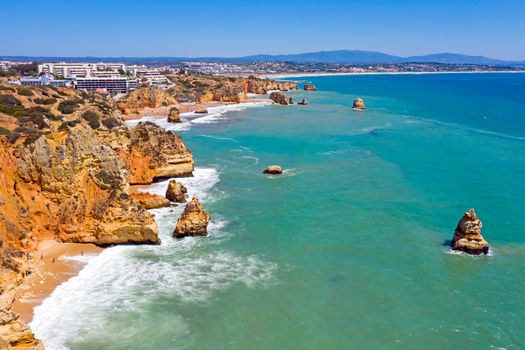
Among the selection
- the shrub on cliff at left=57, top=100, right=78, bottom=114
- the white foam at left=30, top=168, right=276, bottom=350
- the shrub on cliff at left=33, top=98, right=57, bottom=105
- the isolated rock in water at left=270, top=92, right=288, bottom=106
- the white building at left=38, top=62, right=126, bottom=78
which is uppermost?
the white building at left=38, top=62, right=126, bottom=78

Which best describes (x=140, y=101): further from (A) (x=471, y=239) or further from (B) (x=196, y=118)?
(A) (x=471, y=239)

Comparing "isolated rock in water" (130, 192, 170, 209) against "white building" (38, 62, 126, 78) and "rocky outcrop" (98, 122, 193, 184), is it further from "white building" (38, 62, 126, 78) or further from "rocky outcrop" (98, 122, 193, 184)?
"white building" (38, 62, 126, 78)

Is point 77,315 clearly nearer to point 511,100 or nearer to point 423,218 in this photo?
point 423,218

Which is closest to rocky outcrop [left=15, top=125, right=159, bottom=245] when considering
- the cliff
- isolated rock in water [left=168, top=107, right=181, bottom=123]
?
the cliff

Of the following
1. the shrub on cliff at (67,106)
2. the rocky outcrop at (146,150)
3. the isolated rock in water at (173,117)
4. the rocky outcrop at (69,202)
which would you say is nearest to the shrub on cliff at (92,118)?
the rocky outcrop at (146,150)

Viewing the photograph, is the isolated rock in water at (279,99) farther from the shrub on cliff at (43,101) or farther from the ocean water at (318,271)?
the shrub on cliff at (43,101)

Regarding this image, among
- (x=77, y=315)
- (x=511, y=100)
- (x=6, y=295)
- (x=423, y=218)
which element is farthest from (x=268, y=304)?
(x=511, y=100)

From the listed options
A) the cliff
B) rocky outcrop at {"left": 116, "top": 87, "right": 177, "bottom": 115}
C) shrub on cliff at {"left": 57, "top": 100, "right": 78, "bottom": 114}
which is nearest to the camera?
the cliff
